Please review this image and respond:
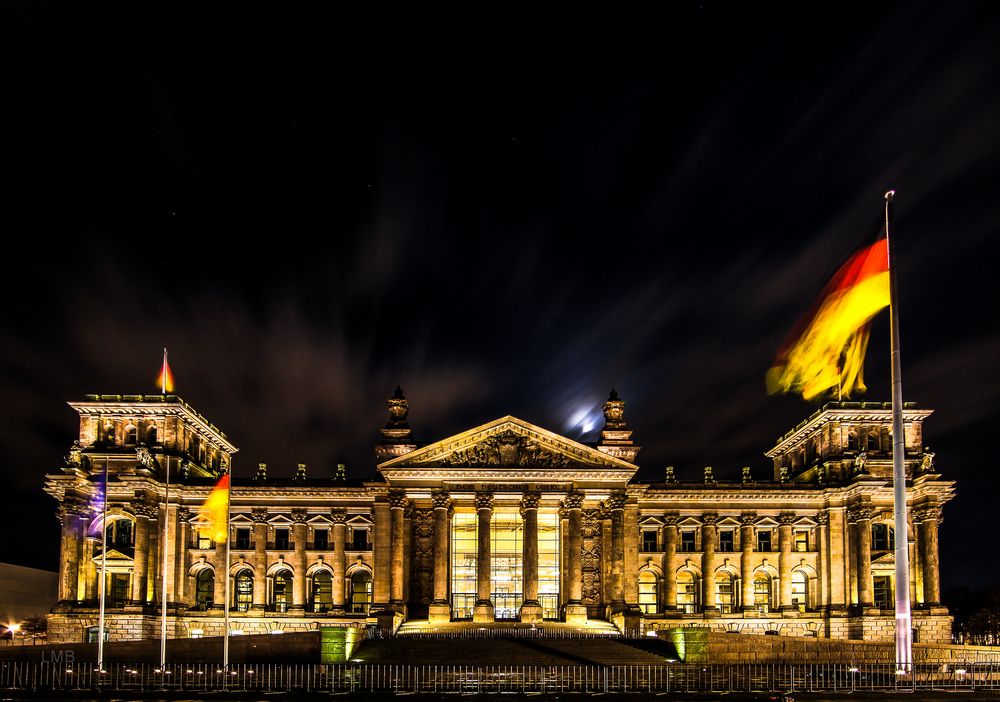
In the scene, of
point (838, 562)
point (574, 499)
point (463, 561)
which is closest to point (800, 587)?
point (838, 562)

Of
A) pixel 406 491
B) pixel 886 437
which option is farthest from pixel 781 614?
pixel 406 491

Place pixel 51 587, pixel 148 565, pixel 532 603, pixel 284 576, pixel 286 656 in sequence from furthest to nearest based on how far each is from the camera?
pixel 51 587
pixel 284 576
pixel 148 565
pixel 532 603
pixel 286 656

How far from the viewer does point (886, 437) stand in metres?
96.4

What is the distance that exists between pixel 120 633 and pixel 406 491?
88.3ft

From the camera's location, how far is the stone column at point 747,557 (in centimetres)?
9661

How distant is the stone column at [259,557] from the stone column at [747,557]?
43511 millimetres

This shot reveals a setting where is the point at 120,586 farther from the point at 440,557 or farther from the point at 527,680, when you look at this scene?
the point at 527,680

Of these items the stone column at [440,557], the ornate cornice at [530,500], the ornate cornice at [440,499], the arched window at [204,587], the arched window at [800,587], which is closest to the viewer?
the stone column at [440,557]

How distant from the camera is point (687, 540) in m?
98.5

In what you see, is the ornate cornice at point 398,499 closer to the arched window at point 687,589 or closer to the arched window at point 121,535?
the arched window at point 121,535

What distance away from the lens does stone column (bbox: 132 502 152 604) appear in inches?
3573

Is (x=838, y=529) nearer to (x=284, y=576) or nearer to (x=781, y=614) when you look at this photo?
(x=781, y=614)

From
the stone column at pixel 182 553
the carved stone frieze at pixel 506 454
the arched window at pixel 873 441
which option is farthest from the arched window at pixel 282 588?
the arched window at pixel 873 441

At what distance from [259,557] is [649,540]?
35805 millimetres
